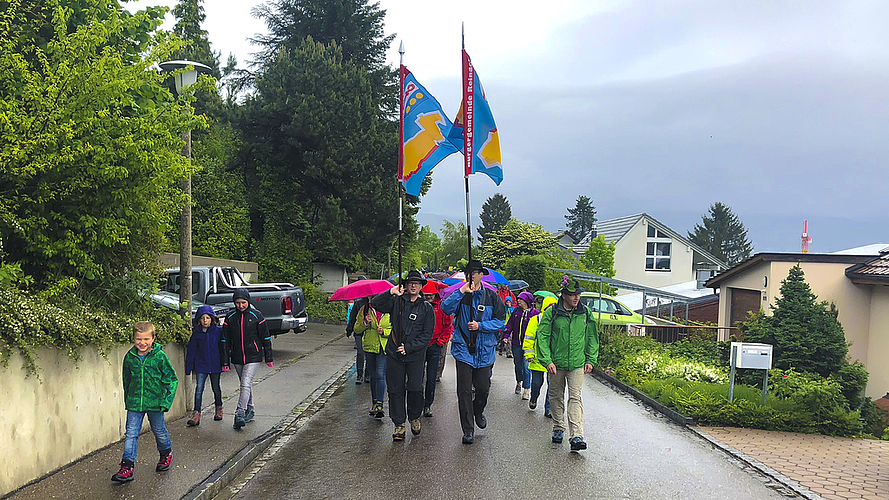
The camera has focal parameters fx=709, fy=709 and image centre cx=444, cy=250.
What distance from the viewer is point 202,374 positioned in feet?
28.1

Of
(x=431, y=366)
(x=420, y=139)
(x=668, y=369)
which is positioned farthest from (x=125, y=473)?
(x=668, y=369)

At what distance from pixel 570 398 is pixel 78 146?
18.6ft

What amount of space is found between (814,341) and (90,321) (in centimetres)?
1103

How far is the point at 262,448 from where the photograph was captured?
769 cm

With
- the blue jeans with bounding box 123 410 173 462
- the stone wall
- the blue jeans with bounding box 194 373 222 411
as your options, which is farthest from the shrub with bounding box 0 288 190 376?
the blue jeans with bounding box 123 410 173 462

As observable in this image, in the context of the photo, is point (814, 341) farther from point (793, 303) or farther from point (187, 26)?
point (187, 26)

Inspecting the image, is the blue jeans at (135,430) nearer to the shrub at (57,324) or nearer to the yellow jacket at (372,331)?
the shrub at (57,324)

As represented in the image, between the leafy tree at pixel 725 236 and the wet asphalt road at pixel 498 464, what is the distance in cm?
9470

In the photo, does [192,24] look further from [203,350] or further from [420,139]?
[203,350]

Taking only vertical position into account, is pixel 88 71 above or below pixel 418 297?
above

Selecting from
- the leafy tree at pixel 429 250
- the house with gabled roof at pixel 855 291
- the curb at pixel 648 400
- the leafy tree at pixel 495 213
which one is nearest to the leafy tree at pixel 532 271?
the house with gabled roof at pixel 855 291

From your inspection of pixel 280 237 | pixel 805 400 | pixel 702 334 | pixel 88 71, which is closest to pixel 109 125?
pixel 88 71

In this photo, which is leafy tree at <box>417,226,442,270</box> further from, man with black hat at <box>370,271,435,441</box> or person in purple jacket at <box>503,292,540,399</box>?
man with black hat at <box>370,271,435,441</box>

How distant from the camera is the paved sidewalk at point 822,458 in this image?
6785mm
